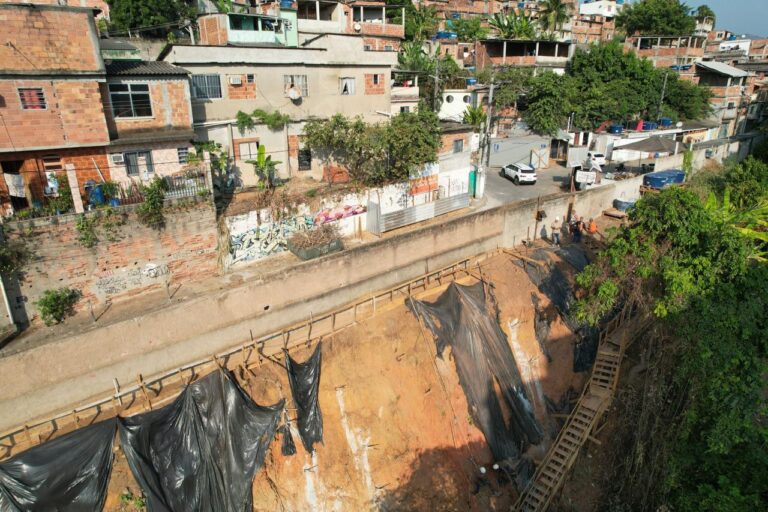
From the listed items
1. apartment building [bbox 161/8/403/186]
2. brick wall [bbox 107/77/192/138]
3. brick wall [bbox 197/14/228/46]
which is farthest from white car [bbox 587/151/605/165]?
brick wall [bbox 107/77/192/138]

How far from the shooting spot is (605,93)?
137 feet

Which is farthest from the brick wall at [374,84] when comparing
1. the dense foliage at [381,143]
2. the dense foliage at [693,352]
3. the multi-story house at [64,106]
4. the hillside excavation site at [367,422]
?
the dense foliage at [693,352]

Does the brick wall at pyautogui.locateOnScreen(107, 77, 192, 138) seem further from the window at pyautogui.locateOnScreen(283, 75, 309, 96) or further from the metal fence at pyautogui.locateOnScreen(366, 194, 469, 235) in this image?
the metal fence at pyautogui.locateOnScreen(366, 194, 469, 235)

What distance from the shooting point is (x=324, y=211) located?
70.1 ft

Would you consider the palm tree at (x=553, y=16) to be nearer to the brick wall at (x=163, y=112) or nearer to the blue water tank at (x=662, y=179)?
the blue water tank at (x=662, y=179)

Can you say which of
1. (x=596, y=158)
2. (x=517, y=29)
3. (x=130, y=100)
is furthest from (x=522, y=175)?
(x=517, y=29)

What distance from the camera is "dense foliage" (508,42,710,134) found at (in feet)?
125

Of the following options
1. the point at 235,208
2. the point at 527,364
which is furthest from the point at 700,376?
the point at 235,208

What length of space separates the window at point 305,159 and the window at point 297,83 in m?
2.77

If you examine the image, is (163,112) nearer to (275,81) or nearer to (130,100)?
(130,100)

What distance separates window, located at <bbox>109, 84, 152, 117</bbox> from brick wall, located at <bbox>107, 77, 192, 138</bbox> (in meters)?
0.15

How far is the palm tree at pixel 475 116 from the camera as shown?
3662 cm

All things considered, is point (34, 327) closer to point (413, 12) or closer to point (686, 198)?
point (686, 198)

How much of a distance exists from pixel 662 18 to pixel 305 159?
50.9 meters
